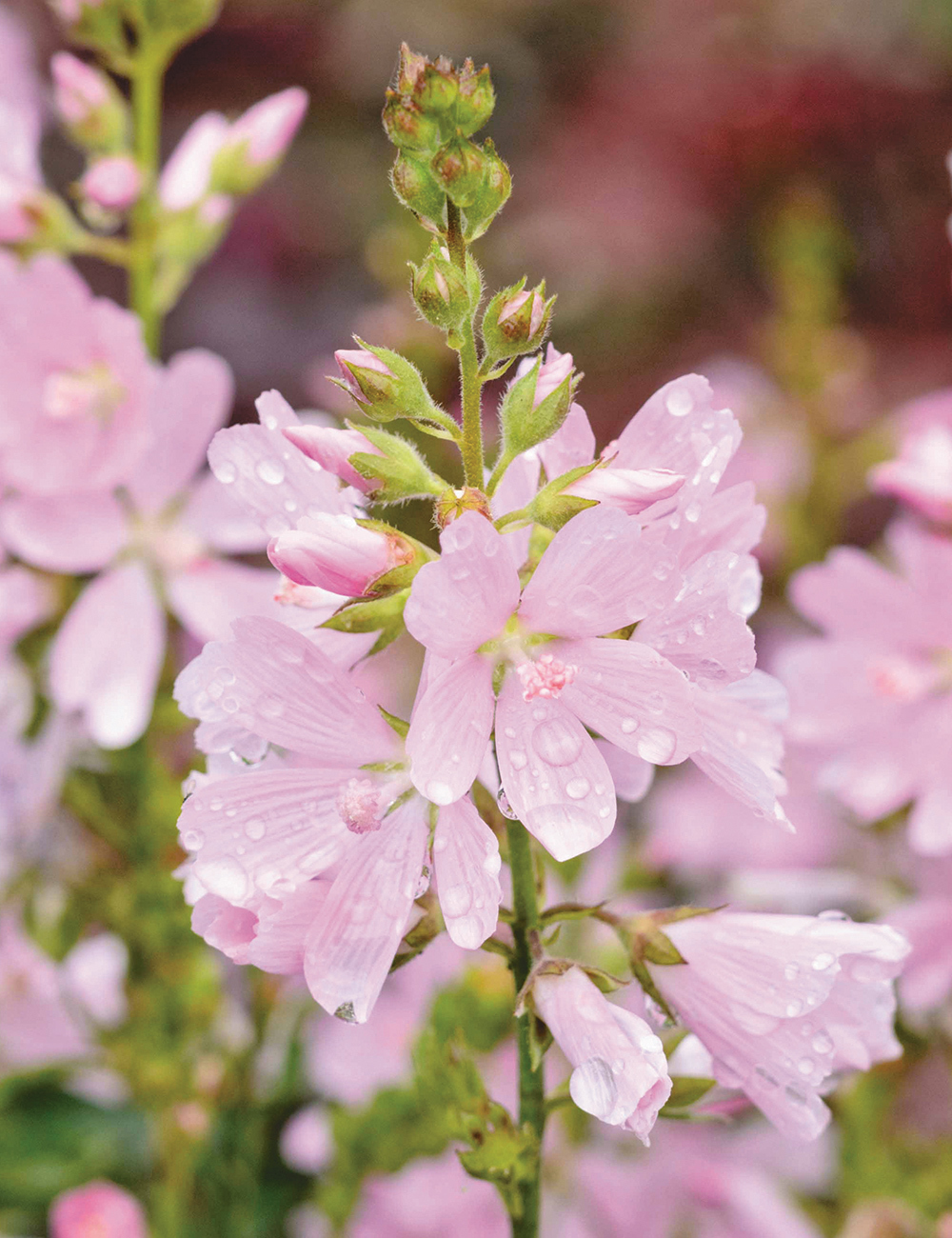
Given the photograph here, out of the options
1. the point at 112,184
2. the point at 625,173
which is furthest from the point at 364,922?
the point at 625,173

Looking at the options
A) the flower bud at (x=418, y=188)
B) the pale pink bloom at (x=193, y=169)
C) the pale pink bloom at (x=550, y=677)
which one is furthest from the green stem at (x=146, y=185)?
the pale pink bloom at (x=550, y=677)

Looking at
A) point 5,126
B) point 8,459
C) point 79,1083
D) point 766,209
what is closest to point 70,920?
point 79,1083

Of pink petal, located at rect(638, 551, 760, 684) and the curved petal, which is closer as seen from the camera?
pink petal, located at rect(638, 551, 760, 684)

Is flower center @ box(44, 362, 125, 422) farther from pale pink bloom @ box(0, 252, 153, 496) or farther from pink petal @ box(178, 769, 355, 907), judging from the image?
pink petal @ box(178, 769, 355, 907)

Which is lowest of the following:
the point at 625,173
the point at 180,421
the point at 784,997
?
the point at 625,173

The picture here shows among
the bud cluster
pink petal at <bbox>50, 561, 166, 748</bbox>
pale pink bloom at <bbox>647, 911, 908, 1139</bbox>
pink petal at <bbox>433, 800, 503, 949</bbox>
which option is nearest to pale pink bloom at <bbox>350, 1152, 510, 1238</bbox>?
pink petal at <bbox>50, 561, 166, 748</bbox>

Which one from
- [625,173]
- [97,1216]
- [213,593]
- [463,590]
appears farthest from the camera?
[625,173]

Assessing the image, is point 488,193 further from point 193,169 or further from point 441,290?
point 193,169
